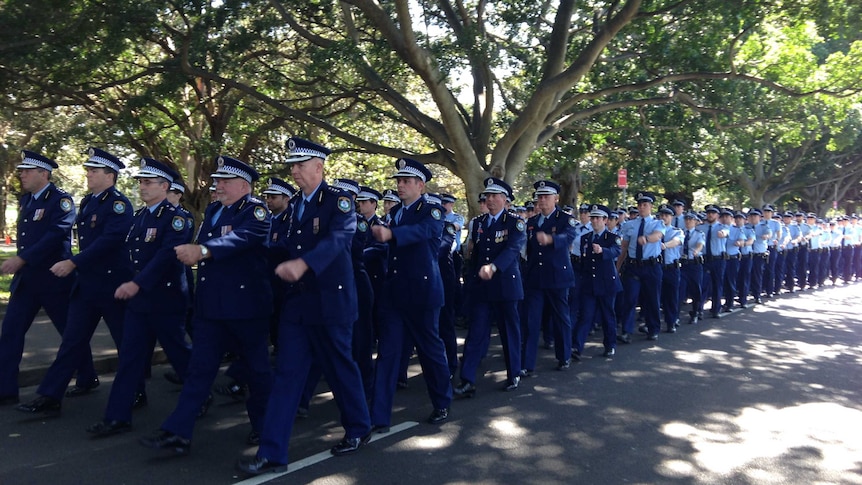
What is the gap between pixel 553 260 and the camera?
8.48 meters

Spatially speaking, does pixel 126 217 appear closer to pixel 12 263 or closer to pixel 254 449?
pixel 12 263

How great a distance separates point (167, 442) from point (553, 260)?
15.5 ft

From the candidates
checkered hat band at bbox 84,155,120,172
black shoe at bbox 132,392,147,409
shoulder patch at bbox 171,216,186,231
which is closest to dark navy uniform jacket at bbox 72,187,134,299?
checkered hat band at bbox 84,155,120,172

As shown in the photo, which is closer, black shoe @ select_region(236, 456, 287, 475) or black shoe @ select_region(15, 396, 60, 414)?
black shoe @ select_region(236, 456, 287, 475)

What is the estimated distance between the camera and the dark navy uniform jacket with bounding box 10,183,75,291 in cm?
664

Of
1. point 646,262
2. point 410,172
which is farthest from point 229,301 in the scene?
point 646,262

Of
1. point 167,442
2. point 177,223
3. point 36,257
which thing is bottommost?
point 167,442

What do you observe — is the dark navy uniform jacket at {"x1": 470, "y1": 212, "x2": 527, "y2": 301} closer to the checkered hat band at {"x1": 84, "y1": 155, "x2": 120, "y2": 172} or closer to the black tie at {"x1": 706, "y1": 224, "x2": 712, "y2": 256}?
the checkered hat band at {"x1": 84, "y1": 155, "x2": 120, "y2": 172}

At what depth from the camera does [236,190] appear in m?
5.54

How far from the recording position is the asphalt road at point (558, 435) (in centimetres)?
505

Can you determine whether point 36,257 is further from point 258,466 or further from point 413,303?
point 413,303

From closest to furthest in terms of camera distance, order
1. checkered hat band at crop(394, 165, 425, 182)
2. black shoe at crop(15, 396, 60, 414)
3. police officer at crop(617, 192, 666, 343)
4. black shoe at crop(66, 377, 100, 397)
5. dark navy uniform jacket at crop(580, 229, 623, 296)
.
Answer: checkered hat band at crop(394, 165, 425, 182)
black shoe at crop(15, 396, 60, 414)
black shoe at crop(66, 377, 100, 397)
dark navy uniform jacket at crop(580, 229, 623, 296)
police officer at crop(617, 192, 666, 343)

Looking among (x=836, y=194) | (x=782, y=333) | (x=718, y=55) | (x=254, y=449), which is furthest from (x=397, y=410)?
(x=836, y=194)

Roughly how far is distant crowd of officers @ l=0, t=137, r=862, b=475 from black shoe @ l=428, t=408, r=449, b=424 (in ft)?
0.05
